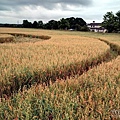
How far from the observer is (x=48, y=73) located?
656 centimetres

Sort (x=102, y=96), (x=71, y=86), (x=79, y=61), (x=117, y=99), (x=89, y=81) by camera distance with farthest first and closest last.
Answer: (x=79, y=61), (x=89, y=81), (x=71, y=86), (x=102, y=96), (x=117, y=99)

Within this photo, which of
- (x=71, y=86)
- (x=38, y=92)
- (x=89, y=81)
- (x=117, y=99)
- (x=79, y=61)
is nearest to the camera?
(x=117, y=99)

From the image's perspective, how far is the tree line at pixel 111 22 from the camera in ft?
225

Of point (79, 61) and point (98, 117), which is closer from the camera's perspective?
point (98, 117)

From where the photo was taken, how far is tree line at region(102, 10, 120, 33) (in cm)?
6844

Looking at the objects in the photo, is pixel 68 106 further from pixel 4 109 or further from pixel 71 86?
pixel 71 86

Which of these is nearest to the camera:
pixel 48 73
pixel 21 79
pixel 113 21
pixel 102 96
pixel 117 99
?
pixel 117 99

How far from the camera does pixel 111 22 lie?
69.7 m

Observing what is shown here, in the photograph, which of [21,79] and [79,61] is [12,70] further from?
[79,61]

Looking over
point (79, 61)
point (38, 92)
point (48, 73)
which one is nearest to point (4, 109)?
point (38, 92)

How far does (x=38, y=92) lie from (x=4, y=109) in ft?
2.66

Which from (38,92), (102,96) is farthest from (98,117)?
(38,92)

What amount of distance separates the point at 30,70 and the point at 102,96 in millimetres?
2834

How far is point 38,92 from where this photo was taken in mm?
3922
